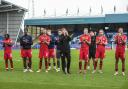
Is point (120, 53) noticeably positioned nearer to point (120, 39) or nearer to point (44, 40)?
point (120, 39)

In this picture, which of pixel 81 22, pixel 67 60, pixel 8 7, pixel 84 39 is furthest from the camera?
pixel 81 22

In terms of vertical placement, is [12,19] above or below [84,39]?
below

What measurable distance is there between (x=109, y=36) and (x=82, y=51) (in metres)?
51.2

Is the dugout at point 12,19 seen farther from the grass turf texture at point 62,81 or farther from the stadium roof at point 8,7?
the grass turf texture at point 62,81

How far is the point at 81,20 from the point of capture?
7462cm

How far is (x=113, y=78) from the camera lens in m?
17.5

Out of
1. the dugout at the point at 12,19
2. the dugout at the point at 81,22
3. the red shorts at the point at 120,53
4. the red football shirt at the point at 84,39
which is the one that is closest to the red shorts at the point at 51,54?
the red football shirt at the point at 84,39

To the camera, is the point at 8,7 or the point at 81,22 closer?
the point at 8,7

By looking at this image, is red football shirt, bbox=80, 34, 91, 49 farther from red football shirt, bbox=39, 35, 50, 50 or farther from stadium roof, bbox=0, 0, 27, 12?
stadium roof, bbox=0, 0, 27, 12

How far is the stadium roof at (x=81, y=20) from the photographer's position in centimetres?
7075

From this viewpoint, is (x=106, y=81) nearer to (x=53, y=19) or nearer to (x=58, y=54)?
(x=58, y=54)

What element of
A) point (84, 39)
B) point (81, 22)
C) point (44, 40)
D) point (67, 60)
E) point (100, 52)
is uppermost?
point (84, 39)

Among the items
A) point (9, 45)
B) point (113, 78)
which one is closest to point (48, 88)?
point (113, 78)

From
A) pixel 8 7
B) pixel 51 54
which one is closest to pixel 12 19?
pixel 8 7
